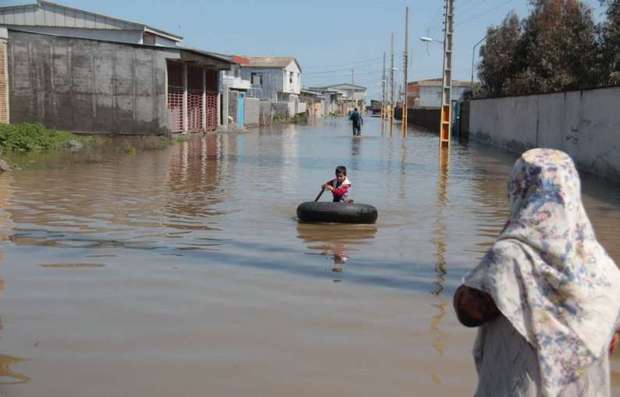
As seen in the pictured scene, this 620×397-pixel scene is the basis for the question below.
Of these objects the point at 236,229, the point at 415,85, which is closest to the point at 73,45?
the point at 236,229

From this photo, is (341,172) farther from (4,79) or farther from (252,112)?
(252,112)

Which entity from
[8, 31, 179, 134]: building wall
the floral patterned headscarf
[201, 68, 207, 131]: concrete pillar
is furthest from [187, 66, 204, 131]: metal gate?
the floral patterned headscarf

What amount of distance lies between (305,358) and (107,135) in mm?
26876

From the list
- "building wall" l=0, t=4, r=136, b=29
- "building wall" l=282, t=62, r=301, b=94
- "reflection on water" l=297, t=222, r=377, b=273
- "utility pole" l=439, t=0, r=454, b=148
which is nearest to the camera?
"reflection on water" l=297, t=222, r=377, b=273

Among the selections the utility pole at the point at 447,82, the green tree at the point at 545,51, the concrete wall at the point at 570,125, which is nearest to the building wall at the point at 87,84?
the utility pole at the point at 447,82

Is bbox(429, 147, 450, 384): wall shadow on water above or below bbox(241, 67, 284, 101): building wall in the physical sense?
below

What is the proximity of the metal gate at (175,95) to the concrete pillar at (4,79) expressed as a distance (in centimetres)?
782

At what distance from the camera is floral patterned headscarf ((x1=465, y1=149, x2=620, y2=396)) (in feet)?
8.87

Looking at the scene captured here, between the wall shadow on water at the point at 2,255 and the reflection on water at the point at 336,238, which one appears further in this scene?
the reflection on water at the point at 336,238

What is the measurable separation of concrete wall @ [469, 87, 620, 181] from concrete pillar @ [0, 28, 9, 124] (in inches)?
766

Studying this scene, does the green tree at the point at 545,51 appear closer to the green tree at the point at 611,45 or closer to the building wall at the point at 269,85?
the green tree at the point at 611,45

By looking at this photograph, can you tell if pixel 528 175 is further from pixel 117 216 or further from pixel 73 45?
pixel 73 45

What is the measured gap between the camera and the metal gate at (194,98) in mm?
39188

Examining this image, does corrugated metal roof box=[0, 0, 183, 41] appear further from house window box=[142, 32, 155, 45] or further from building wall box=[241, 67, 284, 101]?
building wall box=[241, 67, 284, 101]
